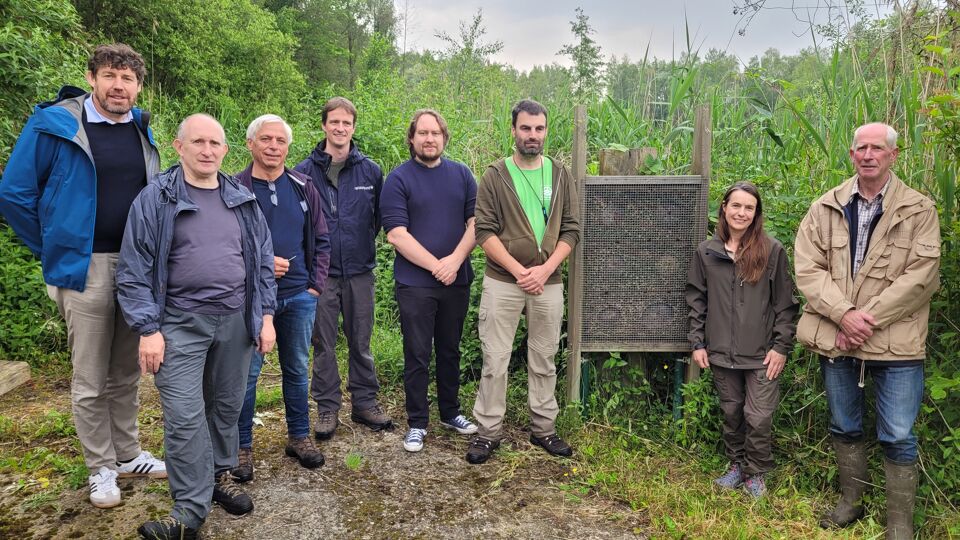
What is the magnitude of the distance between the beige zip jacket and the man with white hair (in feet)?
8.37

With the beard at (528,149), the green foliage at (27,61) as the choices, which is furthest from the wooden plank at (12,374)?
the beard at (528,149)

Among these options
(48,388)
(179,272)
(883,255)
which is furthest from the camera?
(48,388)

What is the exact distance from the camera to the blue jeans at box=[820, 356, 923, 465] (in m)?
3.07

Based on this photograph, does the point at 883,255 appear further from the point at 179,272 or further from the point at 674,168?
the point at 179,272

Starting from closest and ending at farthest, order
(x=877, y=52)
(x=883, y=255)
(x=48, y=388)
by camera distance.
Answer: (x=883, y=255)
(x=877, y=52)
(x=48, y=388)

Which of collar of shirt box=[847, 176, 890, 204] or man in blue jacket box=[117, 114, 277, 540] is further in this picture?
collar of shirt box=[847, 176, 890, 204]

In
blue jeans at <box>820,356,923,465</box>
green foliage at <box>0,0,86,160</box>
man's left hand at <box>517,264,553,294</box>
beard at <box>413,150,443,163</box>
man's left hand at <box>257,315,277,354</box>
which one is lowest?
blue jeans at <box>820,356,923,465</box>

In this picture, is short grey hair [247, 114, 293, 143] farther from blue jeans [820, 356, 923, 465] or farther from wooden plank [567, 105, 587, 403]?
blue jeans [820, 356, 923, 465]

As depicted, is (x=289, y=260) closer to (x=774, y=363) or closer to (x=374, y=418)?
(x=374, y=418)

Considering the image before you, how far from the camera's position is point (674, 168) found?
4664 millimetres

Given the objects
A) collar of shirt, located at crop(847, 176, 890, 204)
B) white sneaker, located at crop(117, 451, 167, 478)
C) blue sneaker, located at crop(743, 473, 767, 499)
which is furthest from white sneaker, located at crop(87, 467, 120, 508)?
collar of shirt, located at crop(847, 176, 890, 204)

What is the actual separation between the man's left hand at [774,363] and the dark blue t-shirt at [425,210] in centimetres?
174

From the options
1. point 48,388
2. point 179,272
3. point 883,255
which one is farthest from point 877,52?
point 48,388

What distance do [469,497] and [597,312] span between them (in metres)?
1.44
